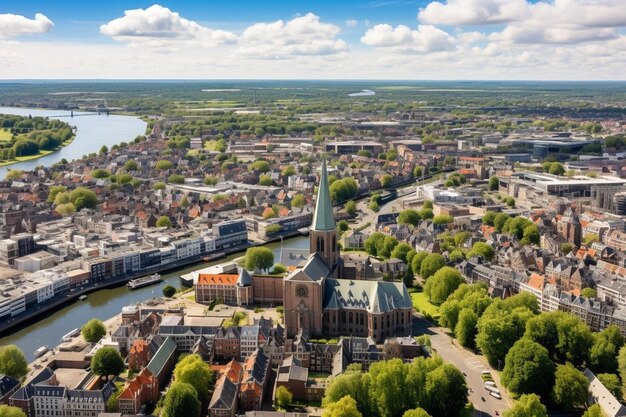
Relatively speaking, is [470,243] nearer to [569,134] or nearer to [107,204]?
[107,204]

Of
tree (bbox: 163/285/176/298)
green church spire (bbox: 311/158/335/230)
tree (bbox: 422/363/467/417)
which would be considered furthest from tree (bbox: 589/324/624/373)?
tree (bbox: 163/285/176/298)

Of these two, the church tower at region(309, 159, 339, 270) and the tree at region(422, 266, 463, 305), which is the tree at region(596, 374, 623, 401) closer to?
the tree at region(422, 266, 463, 305)

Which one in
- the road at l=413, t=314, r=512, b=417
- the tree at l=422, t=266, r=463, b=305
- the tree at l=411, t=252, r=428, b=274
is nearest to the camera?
the road at l=413, t=314, r=512, b=417

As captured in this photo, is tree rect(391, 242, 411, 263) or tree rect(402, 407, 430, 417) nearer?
tree rect(402, 407, 430, 417)

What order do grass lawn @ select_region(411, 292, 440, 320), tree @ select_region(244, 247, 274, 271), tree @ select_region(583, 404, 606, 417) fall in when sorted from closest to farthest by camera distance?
tree @ select_region(583, 404, 606, 417) < grass lawn @ select_region(411, 292, 440, 320) < tree @ select_region(244, 247, 274, 271)

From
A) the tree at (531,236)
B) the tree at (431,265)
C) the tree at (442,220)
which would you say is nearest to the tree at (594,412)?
the tree at (431,265)

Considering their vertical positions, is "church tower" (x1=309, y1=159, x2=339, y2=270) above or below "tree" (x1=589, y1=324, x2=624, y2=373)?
above
